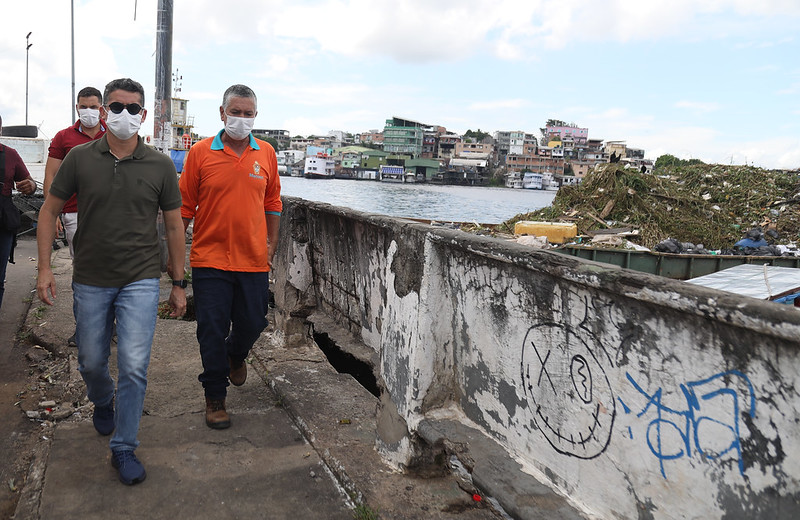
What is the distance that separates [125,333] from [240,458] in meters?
0.84

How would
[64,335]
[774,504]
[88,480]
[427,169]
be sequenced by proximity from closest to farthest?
1. [774,504]
2. [88,480]
3. [64,335]
4. [427,169]

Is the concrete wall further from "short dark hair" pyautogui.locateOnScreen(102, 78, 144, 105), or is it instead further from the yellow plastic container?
the yellow plastic container

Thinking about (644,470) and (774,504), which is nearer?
(774,504)

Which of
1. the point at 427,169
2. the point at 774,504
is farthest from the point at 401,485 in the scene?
the point at 427,169

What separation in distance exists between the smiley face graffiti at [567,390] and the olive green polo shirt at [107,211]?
5.82 feet

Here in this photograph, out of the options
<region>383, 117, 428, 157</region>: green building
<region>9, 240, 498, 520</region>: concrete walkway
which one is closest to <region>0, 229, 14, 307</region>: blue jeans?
<region>9, 240, 498, 520</region>: concrete walkway

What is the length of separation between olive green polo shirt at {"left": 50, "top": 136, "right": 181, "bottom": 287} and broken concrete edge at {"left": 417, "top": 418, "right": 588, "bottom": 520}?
1.52 meters

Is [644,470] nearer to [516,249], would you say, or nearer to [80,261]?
[516,249]

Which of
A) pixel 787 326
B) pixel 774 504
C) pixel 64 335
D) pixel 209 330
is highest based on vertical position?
pixel 787 326

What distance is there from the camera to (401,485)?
106 inches

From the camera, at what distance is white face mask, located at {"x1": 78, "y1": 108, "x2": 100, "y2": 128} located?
163 inches

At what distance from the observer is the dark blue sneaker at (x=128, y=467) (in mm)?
2621

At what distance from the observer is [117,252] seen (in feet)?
8.77

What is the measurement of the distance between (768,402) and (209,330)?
2634 millimetres
